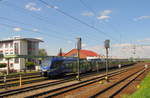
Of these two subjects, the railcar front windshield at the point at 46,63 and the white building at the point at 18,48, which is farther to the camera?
the white building at the point at 18,48

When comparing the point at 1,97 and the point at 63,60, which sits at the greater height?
the point at 63,60

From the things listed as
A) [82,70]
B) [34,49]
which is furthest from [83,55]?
[82,70]

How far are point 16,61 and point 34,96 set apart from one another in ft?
170

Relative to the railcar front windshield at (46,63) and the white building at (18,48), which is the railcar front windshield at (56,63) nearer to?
the railcar front windshield at (46,63)

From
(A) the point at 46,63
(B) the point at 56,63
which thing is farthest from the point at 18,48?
(B) the point at 56,63

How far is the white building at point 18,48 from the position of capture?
200 ft

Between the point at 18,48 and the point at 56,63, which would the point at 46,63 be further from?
the point at 18,48

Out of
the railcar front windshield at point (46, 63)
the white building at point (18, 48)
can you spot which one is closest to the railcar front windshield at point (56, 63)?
the railcar front windshield at point (46, 63)

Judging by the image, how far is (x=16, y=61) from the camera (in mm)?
61250

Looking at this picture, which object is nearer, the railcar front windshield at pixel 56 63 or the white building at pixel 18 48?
the railcar front windshield at pixel 56 63

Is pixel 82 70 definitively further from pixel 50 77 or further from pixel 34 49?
pixel 34 49

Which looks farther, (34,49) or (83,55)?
(83,55)

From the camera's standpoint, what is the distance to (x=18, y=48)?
63344mm

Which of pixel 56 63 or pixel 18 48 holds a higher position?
pixel 18 48
